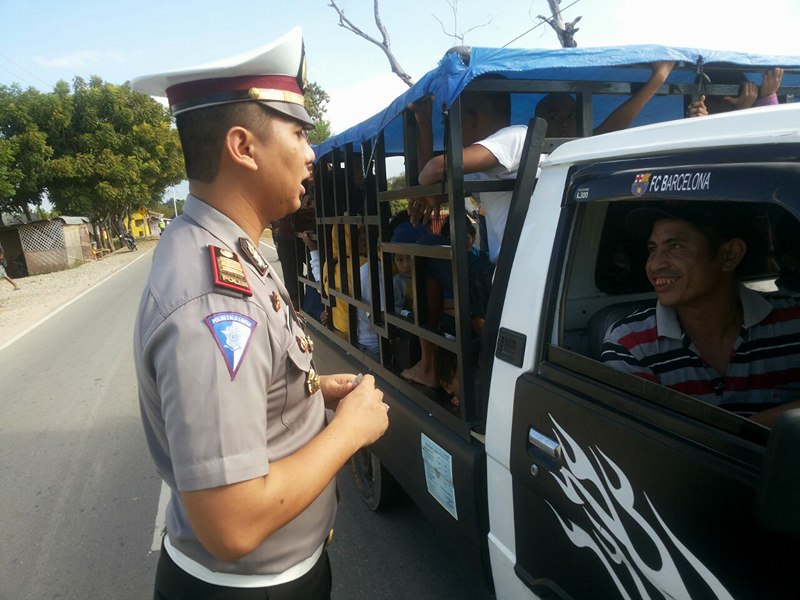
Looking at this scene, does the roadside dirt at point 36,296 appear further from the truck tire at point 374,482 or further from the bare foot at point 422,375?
the bare foot at point 422,375

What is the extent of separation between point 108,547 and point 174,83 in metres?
3.00

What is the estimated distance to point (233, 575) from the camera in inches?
49.5

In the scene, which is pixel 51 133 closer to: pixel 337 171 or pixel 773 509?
pixel 337 171

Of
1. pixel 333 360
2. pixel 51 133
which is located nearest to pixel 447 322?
pixel 333 360

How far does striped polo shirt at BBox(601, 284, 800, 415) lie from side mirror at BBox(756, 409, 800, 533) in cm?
81

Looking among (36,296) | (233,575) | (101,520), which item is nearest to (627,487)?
(233,575)

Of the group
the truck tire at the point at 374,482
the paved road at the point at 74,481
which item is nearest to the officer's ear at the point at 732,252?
the truck tire at the point at 374,482

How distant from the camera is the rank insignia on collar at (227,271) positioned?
106 cm

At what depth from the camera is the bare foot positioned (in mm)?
2535

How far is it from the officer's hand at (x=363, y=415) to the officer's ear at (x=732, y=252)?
116 cm

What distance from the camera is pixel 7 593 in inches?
116

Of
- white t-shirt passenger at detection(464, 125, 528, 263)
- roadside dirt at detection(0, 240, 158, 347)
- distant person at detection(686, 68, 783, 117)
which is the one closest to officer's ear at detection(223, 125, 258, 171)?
white t-shirt passenger at detection(464, 125, 528, 263)

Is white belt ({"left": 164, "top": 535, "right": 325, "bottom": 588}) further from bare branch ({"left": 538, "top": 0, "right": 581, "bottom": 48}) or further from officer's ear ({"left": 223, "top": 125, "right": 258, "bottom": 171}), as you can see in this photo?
bare branch ({"left": 538, "top": 0, "right": 581, "bottom": 48})

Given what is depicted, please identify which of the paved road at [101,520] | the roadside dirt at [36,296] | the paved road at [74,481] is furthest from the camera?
the roadside dirt at [36,296]
